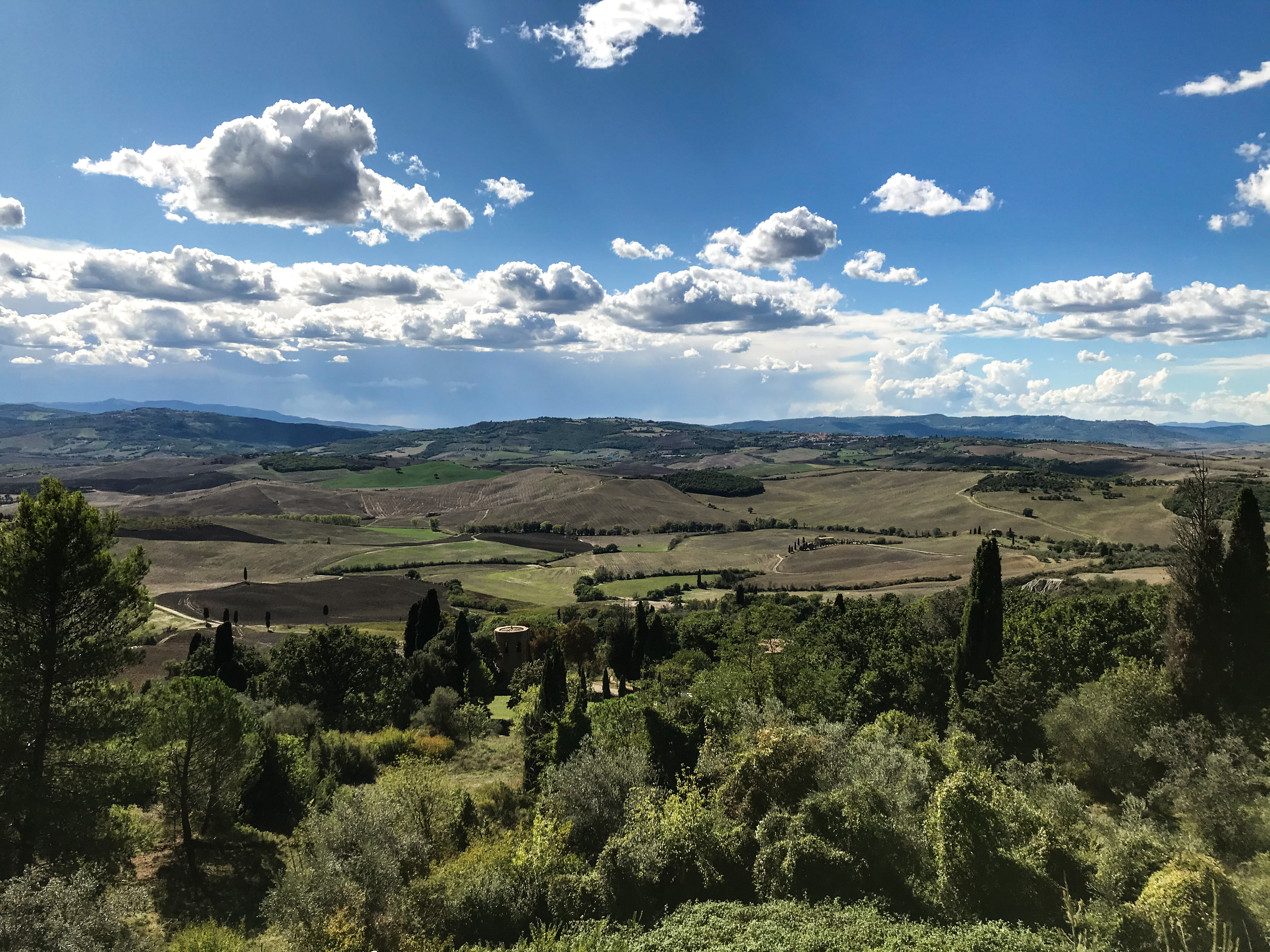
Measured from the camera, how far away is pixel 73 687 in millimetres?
21156

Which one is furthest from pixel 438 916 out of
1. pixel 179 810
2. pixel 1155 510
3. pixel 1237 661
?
pixel 1155 510

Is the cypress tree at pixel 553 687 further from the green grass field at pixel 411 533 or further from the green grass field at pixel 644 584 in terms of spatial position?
the green grass field at pixel 411 533

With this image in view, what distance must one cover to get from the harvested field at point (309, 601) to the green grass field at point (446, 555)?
18.2 meters

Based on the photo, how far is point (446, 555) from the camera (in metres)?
140

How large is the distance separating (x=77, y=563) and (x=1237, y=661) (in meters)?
42.4

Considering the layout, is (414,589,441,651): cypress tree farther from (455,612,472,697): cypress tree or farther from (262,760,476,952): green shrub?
(262,760,476,952): green shrub

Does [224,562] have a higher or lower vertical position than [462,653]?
lower

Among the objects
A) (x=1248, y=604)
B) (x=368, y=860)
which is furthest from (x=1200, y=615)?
(x=368, y=860)

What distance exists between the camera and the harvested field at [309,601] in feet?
301

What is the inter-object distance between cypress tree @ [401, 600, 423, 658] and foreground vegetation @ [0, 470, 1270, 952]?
96.1 feet

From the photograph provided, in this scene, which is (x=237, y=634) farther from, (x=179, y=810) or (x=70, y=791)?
(x=70, y=791)

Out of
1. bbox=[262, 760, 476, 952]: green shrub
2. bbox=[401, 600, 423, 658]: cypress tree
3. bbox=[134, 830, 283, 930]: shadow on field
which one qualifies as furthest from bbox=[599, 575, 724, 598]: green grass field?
bbox=[262, 760, 476, 952]: green shrub

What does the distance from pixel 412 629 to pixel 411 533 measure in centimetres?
9997

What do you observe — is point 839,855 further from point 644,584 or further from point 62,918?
point 644,584
